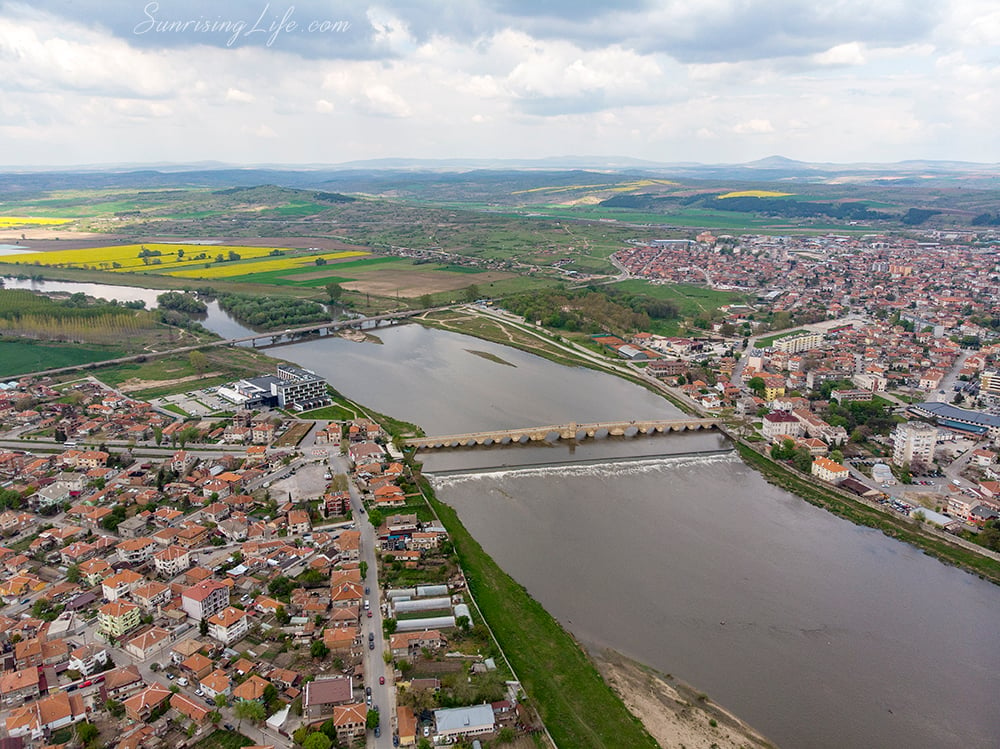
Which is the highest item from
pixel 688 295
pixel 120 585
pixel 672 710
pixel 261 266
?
pixel 261 266

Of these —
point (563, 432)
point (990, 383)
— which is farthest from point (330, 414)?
point (990, 383)

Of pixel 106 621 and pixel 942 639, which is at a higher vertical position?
pixel 106 621

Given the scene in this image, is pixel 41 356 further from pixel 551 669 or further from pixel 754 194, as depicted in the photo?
pixel 754 194

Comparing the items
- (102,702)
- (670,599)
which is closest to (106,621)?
(102,702)

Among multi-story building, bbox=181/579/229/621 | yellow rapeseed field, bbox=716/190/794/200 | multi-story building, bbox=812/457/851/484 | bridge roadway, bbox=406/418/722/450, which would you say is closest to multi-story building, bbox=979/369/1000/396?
multi-story building, bbox=812/457/851/484

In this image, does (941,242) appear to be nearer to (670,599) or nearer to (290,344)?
(290,344)

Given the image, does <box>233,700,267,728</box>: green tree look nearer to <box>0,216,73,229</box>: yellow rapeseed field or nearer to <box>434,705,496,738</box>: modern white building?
<box>434,705,496,738</box>: modern white building
